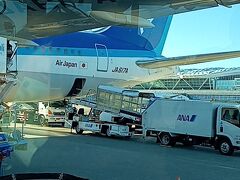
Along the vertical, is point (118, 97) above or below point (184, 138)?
above

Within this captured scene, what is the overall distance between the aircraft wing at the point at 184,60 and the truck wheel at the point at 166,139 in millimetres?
2576

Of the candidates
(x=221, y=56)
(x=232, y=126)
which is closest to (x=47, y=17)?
(x=221, y=56)

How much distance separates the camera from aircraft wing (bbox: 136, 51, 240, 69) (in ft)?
18.8

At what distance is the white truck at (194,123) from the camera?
15.2 metres

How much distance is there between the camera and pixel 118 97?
20.4 meters

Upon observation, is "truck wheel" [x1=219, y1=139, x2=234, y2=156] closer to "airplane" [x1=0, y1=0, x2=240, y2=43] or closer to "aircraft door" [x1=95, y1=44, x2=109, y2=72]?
"aircraft door" [x1=95, y1=44, x2=109, y2=72]

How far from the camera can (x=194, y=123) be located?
639 inches

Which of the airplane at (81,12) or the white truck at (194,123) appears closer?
the airplane at (81,12)

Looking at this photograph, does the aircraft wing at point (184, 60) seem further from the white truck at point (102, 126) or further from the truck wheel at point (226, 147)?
the truck wheel at point (226, 147)

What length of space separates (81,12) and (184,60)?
310cm

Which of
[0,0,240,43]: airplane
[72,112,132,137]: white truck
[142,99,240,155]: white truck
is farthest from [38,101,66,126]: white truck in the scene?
[0,0,240,43]: airplane

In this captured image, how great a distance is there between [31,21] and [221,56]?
102 inches

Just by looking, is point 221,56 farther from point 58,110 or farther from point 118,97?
point 58,110

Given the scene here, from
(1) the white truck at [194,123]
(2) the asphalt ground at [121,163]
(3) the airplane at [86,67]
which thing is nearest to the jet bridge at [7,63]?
(2) the asphalt ground at [121,163]
